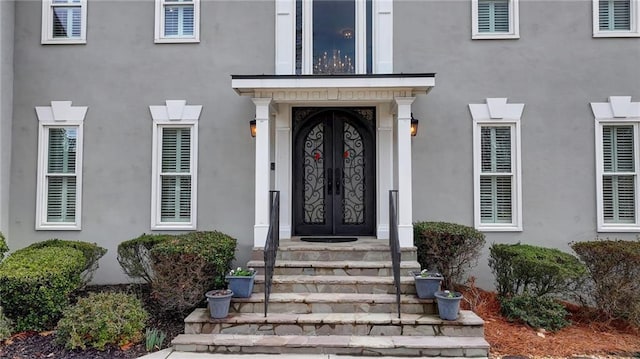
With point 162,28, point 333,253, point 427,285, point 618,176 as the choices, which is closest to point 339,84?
point 333,253

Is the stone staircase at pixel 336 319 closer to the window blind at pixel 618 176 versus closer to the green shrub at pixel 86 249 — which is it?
the green shrub at pixel 86 249

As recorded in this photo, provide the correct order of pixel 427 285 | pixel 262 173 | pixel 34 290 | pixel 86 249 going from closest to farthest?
pixel 34 290 < pixel 427 285 < pixel 262 173 < pixel 86 249

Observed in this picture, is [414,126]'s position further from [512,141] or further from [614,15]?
[614,15]

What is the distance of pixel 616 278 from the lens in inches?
214

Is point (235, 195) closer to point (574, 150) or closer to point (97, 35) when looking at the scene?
point (97, 35)

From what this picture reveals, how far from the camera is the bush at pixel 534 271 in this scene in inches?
212

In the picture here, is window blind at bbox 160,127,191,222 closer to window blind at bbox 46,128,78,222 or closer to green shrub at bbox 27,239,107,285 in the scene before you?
green shrub at bbox 27,239,107,285

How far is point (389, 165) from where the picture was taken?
22.9ft

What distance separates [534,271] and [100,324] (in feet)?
17.9

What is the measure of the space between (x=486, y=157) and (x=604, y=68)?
8.10 ft

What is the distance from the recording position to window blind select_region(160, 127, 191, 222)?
707 centimetres

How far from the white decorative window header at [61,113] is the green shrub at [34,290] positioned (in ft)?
8.77

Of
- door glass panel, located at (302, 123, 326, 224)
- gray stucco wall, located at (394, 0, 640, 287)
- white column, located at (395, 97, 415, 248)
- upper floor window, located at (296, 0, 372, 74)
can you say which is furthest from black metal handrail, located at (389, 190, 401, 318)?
upper floor window, located at (296, 0, 372, 74)

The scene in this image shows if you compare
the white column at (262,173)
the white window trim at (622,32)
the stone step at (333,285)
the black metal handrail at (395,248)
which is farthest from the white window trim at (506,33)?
the stone step at (333,285)
